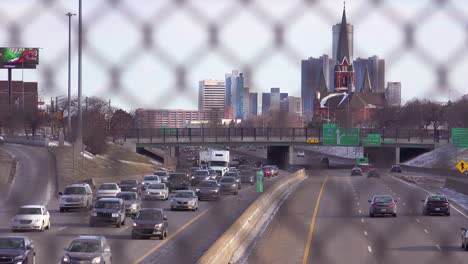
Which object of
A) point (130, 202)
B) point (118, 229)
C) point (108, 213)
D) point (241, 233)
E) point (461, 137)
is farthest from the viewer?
point (461, 137)

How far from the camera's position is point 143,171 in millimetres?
27344

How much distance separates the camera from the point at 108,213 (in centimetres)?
1484

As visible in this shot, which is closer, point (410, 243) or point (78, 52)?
point (78, 52)

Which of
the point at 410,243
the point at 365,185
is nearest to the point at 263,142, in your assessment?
the point at 365,185

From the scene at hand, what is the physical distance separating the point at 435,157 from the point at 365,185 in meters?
6.29

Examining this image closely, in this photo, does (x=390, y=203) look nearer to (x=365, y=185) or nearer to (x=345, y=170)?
(x=365, y=185)

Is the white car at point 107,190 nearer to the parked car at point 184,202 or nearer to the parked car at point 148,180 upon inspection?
the parked car at point 184,202

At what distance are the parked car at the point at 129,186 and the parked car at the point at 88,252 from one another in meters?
11.6

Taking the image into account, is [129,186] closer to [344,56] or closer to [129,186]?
[129,186]

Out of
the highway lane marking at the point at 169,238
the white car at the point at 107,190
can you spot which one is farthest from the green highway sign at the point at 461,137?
the white car at the point at 107,190

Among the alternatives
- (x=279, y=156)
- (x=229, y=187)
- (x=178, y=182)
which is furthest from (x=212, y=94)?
(x=279, y=156)

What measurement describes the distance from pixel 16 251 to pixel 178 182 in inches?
655

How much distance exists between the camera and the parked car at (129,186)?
21562 mm

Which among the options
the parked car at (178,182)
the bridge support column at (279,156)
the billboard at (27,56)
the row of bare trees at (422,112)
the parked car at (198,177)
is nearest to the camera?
the billboard at (27,56)
